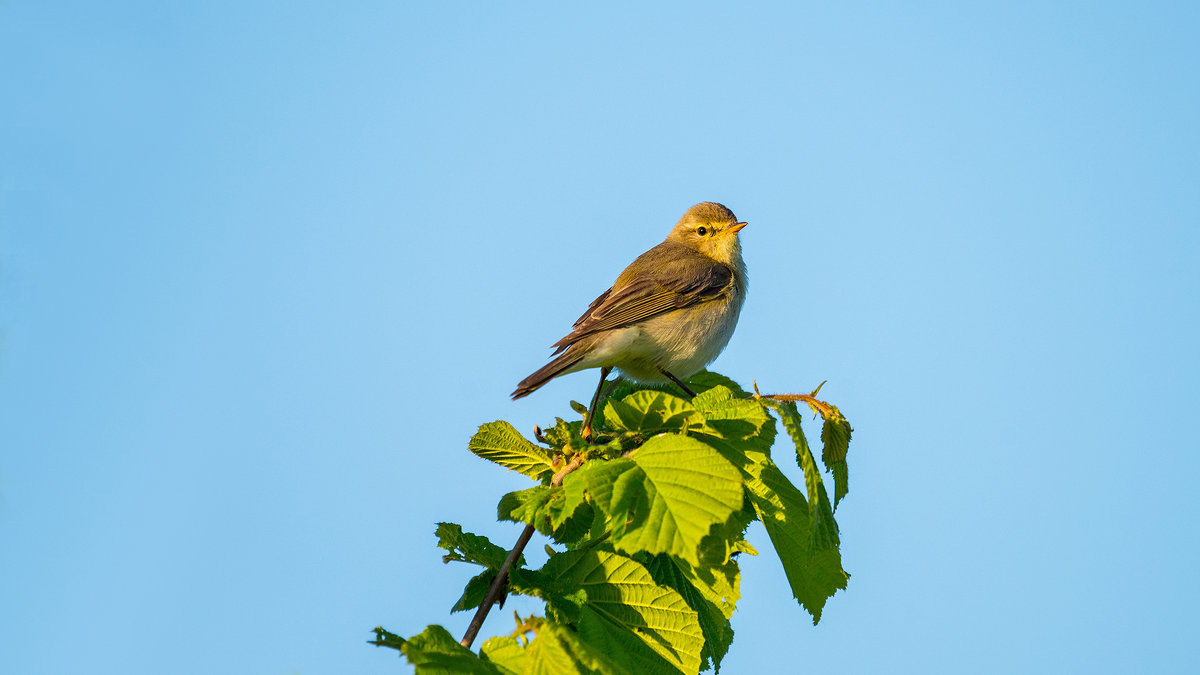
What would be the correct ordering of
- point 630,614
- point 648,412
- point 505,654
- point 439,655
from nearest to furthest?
point 439,655, point 505,654, point 630,614, point 648,412

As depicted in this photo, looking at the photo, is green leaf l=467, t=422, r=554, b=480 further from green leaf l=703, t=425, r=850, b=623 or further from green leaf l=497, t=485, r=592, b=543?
green leaf l=703, t=425, r=850, b=623

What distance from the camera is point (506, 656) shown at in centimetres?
289

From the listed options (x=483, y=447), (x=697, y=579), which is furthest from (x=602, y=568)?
(x=483, y=447)

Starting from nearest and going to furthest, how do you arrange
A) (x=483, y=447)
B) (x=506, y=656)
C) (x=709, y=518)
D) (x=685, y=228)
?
(x=506, y=656)
(x=709, y=518)
(x=483, y=447)
(x=685, y=228)

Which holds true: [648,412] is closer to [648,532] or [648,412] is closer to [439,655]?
[648,532]

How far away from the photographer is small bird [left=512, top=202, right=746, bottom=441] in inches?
237

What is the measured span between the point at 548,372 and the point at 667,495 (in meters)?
2.44

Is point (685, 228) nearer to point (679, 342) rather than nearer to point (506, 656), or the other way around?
point (679, 342)

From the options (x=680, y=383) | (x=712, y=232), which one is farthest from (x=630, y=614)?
(x=712, y=232)

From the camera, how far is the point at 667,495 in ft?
10.4

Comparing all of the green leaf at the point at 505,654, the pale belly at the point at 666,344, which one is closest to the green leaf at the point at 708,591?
the green leaf at the point at 505,654

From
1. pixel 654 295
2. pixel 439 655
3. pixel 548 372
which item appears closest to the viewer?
pixel 439 655

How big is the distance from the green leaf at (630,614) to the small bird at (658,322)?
2.02 meters

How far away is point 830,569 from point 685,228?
15.7ft
